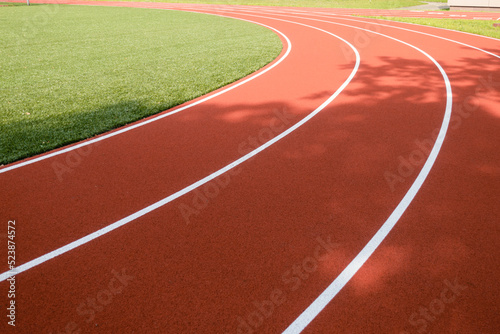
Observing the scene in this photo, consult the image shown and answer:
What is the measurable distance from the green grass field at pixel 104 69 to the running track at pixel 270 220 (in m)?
0.62

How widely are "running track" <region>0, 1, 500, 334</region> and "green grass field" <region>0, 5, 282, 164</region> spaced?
2.05 ft

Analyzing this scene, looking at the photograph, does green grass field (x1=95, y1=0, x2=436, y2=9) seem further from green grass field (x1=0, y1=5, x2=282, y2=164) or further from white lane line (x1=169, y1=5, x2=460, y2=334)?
white lane line (x1=169, y1=5, x2=460, y2=334)

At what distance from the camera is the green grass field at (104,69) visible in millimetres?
6363

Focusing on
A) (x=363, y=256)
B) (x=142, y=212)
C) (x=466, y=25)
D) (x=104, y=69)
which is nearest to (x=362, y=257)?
(x=363, y=256)

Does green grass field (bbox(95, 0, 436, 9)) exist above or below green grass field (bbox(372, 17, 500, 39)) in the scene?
below

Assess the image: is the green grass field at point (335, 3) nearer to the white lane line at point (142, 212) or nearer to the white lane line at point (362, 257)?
the white lane line at point (142, 212)

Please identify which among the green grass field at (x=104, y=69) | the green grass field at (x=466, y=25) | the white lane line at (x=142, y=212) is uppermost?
the green grass field at (x=466, y=25)

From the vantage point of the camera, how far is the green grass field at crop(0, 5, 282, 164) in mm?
6363

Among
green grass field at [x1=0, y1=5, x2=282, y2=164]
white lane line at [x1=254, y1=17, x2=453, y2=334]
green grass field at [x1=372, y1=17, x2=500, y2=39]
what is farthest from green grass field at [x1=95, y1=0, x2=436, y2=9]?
white lane line at [x1=254, y1=17, x2=453, y2=334]

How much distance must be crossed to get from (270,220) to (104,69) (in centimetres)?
751

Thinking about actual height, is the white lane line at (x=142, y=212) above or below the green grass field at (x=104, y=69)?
below

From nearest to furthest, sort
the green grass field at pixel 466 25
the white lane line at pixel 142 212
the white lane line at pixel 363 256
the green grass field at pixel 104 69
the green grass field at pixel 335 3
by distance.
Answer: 1. the white lane line at pixel 363 256
2. the white lane line at pixel 142 212
3. the green grass field at pixel 104 69
4. the green grass field at pixel 466 25
5. the green grass field at pixel 335 3

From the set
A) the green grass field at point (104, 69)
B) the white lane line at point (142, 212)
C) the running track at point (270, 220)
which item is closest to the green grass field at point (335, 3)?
the green grass field at point (104, 69)

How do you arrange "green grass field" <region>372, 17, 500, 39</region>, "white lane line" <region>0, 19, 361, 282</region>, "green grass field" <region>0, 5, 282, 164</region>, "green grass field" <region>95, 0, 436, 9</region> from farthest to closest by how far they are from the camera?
"green grass field" <region>95, 0, 436, 9</region> < "green grass field" <region>372, 17, 500, 39</region> < "green grass field" <region>0, 5, 282, 164</region> < "white lane line" <region>0, 19, 361, 282</region>
